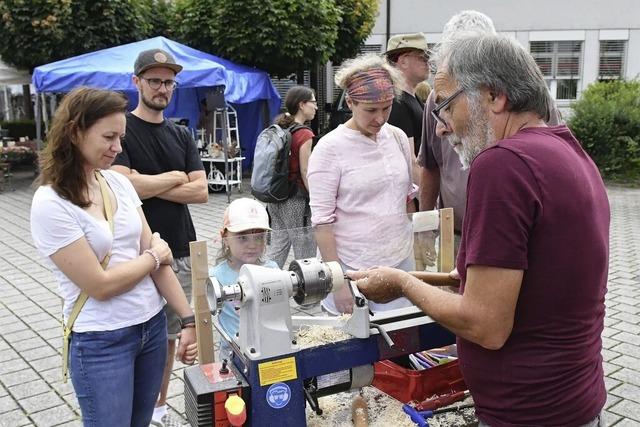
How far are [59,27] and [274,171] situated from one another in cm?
821

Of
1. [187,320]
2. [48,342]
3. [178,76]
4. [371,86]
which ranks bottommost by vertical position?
[48,342]

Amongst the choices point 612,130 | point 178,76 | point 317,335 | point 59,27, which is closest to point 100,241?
point 317,335

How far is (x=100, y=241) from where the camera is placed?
6.28 feet

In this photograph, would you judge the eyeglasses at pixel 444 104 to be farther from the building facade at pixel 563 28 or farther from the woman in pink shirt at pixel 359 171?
the building facade at pixel 563 28

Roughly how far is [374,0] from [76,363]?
1274 centimetres

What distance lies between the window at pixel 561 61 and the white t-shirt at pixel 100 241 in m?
16.6

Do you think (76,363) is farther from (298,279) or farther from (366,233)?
(366,233)

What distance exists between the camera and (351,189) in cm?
247

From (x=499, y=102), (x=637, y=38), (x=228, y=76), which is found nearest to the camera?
(x=499, y=102)

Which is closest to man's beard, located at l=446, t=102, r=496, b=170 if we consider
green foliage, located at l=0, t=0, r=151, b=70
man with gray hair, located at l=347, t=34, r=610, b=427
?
man with gray hair, located at l=347, t=34, r=610, b=427

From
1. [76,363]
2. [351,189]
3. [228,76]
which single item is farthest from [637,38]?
[76,363]

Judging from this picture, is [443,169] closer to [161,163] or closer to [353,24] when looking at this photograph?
[161,163]

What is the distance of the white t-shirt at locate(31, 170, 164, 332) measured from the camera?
1.82 metres

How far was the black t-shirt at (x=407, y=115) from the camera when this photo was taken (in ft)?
11.4
